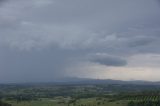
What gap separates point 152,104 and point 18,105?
6573cm

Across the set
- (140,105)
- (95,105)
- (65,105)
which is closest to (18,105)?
(65,105)

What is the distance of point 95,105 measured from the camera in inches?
5989

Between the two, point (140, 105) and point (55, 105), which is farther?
point (55, 105)

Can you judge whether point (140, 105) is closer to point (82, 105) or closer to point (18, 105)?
point (82, 105)

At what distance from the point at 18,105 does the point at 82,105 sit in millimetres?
32145

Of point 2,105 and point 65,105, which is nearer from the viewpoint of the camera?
point 2,105

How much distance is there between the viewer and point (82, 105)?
15212 cm

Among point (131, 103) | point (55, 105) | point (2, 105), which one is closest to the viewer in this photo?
point (2, 105)

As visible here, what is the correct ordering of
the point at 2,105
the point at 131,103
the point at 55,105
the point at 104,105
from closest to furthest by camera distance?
1. the point at 2,105
2. the point at 131,103
3. the point at 104,105
4. the point at 55,105

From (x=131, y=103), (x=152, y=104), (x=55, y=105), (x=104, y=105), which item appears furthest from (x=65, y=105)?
(x=152, y=104)

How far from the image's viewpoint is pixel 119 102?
151 m

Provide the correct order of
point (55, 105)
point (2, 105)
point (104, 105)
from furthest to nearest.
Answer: point (55, 105)
point (104, 105)
point (2, 105)

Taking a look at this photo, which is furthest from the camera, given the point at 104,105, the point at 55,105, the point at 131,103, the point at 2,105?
the point at 55,105

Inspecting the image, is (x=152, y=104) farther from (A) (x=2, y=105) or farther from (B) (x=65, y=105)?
(A) (x=2, y=105)
